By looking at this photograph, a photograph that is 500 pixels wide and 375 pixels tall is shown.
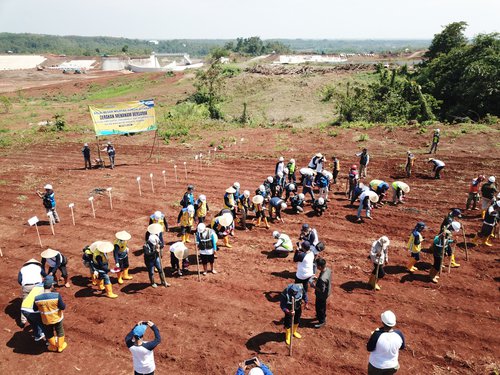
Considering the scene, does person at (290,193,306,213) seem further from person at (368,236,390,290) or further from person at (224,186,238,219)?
person at (368,236,390,290)

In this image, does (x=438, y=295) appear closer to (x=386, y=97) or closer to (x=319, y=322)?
(x=319, y=322)

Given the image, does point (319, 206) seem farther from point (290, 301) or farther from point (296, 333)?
point (290, 301)

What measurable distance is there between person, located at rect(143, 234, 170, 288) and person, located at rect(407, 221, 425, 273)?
7.45 meters

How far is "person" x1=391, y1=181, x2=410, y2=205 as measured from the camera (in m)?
16.4

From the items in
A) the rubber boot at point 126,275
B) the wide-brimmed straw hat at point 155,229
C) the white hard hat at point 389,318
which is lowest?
the rubber boot at point 126,275

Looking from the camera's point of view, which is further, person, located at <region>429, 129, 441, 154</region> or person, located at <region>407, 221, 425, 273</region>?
person, located at <region>429, 129, 441, 154</region>

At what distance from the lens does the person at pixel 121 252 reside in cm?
1043

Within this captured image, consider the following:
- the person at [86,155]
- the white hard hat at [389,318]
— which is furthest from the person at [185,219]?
the person at [86,155]

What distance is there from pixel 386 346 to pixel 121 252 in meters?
7.39

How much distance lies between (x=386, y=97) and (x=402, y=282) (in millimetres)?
29190

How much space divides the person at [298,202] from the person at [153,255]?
23.1 ft

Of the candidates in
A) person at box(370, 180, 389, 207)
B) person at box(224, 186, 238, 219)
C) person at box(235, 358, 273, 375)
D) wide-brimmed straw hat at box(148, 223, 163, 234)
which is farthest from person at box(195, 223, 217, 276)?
person at box(370, 180, 389, 207)

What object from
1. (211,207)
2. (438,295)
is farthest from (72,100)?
(438,295)

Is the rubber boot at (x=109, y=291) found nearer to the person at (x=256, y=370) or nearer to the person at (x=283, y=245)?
the person at (x=283, y=245)
